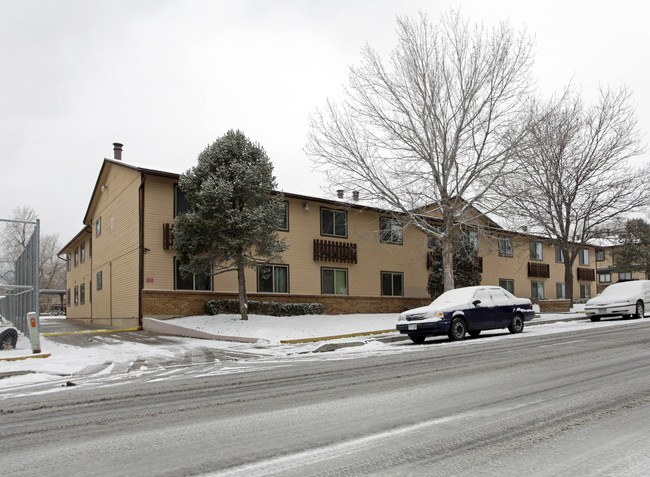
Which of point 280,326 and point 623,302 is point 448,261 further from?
point 280,326

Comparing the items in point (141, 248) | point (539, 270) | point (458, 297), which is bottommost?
point (458, 297)

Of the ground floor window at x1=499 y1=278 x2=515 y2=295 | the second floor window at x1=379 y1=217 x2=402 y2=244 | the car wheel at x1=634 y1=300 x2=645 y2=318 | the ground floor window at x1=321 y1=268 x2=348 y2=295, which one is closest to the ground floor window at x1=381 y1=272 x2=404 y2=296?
the second floor window at x1=379 y1=217 x2=402 y2=244

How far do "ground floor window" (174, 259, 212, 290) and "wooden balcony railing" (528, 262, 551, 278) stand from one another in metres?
26.1

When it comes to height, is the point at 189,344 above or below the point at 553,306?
above

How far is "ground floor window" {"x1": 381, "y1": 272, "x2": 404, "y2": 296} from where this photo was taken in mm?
30250

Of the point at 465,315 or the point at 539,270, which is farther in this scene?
the point at 539,270

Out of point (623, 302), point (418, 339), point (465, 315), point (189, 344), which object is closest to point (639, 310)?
point (623, 302)

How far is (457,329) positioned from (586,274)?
120 feet

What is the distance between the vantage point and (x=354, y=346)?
587 inches

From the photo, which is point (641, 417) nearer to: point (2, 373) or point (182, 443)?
point (182, 443)

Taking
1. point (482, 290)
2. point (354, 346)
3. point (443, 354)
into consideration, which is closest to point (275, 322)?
point (354, 346)

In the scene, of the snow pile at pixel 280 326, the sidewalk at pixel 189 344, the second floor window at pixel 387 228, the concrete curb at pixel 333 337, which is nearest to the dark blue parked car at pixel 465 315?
the sidewalk at pixel 189 344

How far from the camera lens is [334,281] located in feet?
91.8

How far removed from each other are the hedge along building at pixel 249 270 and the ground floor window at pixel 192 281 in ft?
0.14
